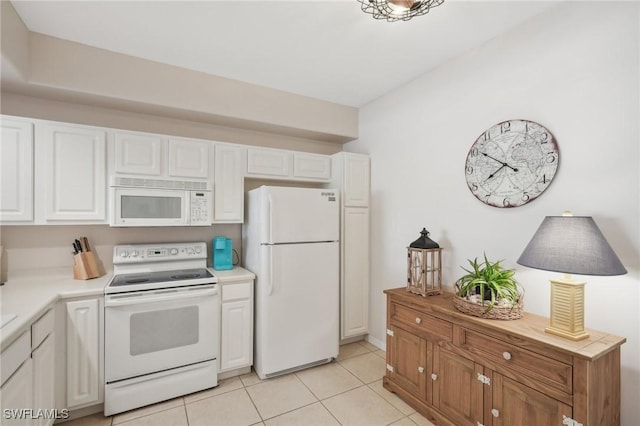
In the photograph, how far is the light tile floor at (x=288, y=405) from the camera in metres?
2.12

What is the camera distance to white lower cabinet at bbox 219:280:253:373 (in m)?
2.57

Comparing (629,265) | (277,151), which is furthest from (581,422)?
(277,151)

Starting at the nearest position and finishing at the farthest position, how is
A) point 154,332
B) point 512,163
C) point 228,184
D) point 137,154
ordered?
point 512,163
point 154,332
point 137,154
point 228,184

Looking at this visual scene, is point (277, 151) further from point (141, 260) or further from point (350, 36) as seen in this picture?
point (141, 260)

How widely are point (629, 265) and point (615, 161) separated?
1.81ft

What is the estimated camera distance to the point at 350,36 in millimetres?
2225

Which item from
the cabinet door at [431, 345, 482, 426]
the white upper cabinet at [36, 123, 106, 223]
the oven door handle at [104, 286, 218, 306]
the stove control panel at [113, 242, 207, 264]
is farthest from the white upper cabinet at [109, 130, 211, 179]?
the cabinet door at [431, 345, 482, 426]

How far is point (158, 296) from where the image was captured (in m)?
2.27

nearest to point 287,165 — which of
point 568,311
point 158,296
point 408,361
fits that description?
point 158,296

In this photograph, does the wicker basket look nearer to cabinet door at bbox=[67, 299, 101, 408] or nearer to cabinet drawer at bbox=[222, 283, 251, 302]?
cabinet drawer at bbox=[222, 283, 251, 302]

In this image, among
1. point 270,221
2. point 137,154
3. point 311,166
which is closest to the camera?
point 137,154

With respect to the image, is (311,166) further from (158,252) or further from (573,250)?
(573,250)

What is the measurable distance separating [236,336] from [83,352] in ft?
3.45

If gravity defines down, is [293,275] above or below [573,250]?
below
